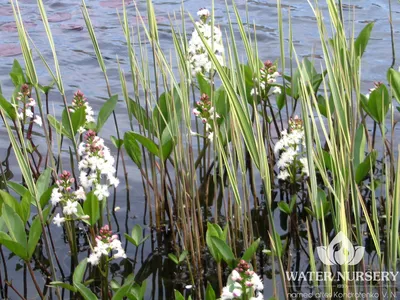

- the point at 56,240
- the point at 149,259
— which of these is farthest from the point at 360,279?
the point at 56,240

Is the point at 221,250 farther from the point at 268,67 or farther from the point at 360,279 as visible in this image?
the point at 268,67

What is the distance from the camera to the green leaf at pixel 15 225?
7.75 feet

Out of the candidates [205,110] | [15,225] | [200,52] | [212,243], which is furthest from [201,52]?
[15,225]

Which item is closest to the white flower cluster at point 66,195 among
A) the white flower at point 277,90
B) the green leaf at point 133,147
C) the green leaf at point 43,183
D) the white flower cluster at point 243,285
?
the green leaf at point 43,183

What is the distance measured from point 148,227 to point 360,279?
3.37 ft

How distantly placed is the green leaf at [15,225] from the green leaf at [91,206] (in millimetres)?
247

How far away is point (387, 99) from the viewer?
305cm

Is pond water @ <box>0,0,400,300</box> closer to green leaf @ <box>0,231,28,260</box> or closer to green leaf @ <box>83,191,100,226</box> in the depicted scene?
green leaf @ <box>83,191,100,226</box>

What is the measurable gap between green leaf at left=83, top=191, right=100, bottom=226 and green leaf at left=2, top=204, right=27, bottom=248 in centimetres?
25

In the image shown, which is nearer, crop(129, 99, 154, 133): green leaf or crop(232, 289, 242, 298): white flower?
crop(232, 289, 242, 298): white flower

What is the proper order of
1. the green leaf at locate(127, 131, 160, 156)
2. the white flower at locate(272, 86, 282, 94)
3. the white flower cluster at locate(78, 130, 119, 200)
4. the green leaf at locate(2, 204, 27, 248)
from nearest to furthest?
the green leaf at locate(2, 204, 27, 248)
the white flower cluster at locate(78, 130, 119, 200)
the green leaf at locate(127, 131, 160, 156)
the white flower at locate(272, 86, 282, 94)

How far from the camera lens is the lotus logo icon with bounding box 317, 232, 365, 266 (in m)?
1.93

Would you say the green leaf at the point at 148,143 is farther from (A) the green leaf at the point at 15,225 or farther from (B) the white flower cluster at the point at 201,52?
(A) the green leaf at the point at 15,225

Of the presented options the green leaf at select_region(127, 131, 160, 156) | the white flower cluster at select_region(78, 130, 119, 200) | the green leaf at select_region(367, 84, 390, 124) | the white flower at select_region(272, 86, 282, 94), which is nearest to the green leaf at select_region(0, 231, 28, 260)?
the white flower cluster at select_region(78, 130, 119, 200)
